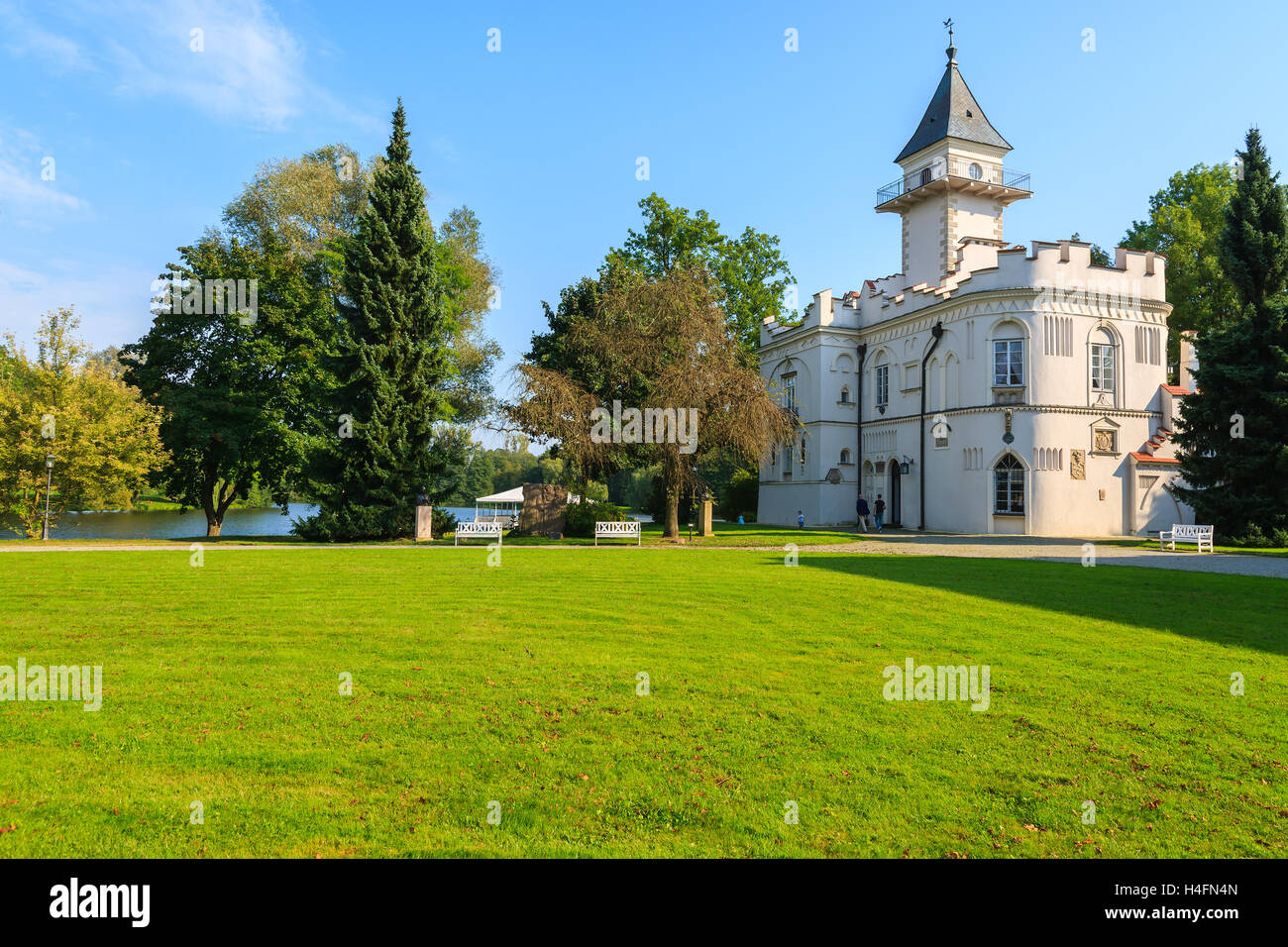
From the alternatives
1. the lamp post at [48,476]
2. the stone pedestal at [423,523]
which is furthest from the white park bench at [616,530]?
the lamp post at [48,476]

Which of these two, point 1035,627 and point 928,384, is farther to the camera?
point 928,384

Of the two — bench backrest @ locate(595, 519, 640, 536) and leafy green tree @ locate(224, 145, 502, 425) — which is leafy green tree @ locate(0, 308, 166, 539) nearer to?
leafy green tree @ locate(224, 145, 502, 425)

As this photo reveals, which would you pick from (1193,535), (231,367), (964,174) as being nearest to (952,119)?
(964,174)

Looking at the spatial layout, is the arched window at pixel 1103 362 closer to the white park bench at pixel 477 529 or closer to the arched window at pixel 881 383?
the arched window at pixel 881 383

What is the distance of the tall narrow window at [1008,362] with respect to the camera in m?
33.8

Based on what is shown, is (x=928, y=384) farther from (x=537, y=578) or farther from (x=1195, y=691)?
(x=1195, y=691)

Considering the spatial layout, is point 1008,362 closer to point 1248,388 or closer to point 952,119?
point 1248,388

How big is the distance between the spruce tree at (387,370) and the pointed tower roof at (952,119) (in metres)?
28.9

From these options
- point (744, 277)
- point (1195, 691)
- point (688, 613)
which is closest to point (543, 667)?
point (688, 613)

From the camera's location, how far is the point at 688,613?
10.9 metres

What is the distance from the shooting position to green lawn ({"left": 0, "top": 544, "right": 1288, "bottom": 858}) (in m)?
4.05

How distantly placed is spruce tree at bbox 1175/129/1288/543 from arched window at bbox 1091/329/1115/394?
616cm
